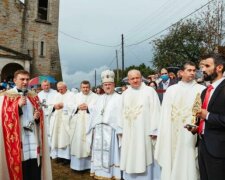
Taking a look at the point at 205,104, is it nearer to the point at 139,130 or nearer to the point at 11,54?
the point at 139,130

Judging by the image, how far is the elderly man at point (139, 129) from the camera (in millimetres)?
6160

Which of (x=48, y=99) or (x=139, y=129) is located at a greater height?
(x=48, y=99)

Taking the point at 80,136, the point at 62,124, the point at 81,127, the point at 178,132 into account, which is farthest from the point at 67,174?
the point at 178,132

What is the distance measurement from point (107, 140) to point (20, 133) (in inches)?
95.4

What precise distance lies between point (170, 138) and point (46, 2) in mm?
27628

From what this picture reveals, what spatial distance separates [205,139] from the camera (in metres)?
4.04

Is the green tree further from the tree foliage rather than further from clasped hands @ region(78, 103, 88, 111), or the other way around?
clasped hands @ region(78, 103, 88, 111)

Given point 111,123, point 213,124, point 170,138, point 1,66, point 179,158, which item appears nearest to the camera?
point 213,124

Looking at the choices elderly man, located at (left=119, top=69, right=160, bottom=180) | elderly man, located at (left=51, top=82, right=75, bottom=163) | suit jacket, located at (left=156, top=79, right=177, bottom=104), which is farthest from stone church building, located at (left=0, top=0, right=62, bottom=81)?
elderly man, located at (left=119, top=69, right=160, bottom=180)

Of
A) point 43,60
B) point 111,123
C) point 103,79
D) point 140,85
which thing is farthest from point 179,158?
point 43,60

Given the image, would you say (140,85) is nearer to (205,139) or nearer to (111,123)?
(111,123)

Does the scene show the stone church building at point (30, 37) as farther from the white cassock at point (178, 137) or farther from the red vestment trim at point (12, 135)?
the white cassock at point (178, 137)

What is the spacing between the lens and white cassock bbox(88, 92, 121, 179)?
719 centimetres

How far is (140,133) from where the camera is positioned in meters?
6.26
